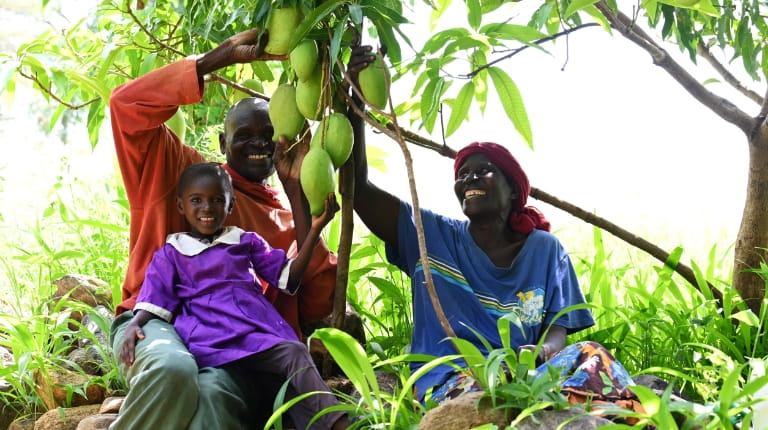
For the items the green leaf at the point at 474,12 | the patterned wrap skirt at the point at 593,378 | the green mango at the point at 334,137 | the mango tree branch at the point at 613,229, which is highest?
the green leaf at the point at 474,12

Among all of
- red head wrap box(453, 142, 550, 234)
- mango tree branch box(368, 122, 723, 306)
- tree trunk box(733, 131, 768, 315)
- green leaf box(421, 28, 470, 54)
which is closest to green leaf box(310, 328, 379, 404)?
green leaf box(421, 28, 470, 54)

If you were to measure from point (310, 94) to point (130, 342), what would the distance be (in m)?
0.73

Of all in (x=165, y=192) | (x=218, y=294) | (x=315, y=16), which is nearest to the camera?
(x=315, y=16)

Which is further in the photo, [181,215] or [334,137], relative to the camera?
[181,215]

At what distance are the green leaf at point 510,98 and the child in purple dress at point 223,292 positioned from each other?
0.46 m

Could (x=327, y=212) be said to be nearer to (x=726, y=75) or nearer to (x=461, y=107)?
(x=461, y=107)

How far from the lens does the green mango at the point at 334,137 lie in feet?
5.74

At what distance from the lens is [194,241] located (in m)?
2.18

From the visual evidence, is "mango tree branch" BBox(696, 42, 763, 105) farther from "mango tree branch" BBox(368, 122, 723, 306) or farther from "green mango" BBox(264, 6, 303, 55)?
"green mango" BBox(264, 6, 303, 55)

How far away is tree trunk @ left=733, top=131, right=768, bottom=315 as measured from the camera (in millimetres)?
2631

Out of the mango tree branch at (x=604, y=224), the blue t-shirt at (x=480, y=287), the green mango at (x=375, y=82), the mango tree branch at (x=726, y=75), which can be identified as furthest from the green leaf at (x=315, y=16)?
the mango tree branch at (x=726, y=75)

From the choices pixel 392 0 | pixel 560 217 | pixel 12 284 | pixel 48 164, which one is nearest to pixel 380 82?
pixel 392 0

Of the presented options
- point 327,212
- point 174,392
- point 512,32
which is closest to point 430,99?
point 512,32

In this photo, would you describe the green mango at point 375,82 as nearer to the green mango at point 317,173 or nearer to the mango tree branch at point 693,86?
the green mango at point 317,173
